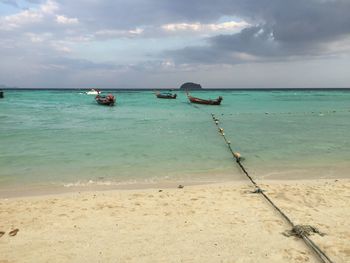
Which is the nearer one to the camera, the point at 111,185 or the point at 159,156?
the point at 111,185

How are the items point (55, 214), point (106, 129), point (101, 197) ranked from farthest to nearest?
point (106, 129) < point (101, 197) < point (55, 214)

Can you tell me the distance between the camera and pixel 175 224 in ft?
21.7

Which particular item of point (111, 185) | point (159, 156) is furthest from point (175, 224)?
point (159, 156)

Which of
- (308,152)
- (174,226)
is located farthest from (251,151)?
(174,226)

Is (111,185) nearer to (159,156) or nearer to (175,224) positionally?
(175,224)

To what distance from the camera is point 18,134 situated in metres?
19.4

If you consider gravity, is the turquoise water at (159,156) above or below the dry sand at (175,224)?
below

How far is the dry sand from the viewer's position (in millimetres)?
5445

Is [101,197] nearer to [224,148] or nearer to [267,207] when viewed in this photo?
[267,207]

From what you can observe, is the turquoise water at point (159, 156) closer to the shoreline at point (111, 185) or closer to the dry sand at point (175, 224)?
the shoreline at point (111, 185)

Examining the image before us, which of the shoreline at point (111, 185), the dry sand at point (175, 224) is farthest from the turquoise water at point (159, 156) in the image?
the dry sand at point (175, 224)

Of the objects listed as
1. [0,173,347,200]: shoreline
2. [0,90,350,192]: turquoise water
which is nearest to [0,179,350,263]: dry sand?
[0,173,347,200]: shoreline

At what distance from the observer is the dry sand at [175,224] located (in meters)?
5.45

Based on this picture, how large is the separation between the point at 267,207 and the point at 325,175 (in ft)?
13.0
